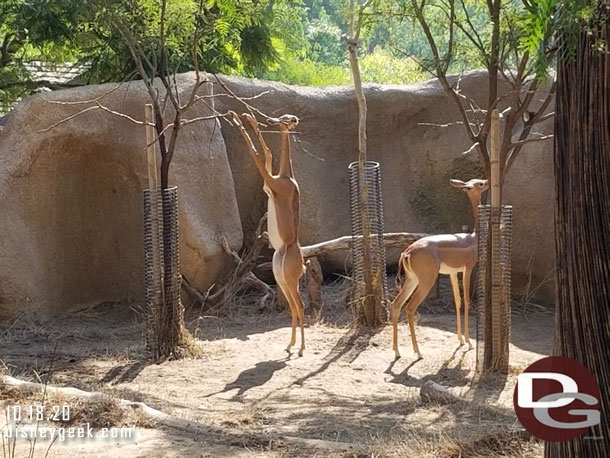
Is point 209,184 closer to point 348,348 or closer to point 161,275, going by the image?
point 161,275

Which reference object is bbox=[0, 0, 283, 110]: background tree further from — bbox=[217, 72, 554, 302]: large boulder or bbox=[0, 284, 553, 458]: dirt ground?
bbox=[0, 284, 553, 458]: dirt ground

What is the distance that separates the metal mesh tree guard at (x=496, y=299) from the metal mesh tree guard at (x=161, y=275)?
2377 mm

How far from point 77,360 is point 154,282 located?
34.9 inches

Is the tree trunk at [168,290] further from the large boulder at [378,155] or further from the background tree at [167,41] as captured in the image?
the large boulder at [378,155]

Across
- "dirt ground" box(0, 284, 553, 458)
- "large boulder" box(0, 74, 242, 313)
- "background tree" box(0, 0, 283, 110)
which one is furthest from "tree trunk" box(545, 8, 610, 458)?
"large boulder" box(0, 74, 242, 313)

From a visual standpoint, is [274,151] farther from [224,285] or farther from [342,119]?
[224,285]

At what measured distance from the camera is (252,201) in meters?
10.5

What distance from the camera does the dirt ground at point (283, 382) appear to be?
441 cm

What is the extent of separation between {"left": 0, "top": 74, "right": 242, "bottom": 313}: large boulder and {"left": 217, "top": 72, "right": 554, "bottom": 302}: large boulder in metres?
0.92

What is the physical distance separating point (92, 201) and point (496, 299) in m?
4.73

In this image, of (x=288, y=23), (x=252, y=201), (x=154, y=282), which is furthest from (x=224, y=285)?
(x=288, y=23)

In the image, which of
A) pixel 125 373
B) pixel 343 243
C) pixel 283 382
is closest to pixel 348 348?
pixel 283 382

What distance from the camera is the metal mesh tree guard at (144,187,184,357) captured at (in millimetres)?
7168

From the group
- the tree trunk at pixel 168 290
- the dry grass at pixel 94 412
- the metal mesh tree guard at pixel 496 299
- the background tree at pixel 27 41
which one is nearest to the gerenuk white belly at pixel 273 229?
the tree trunk at pixel 168 290
